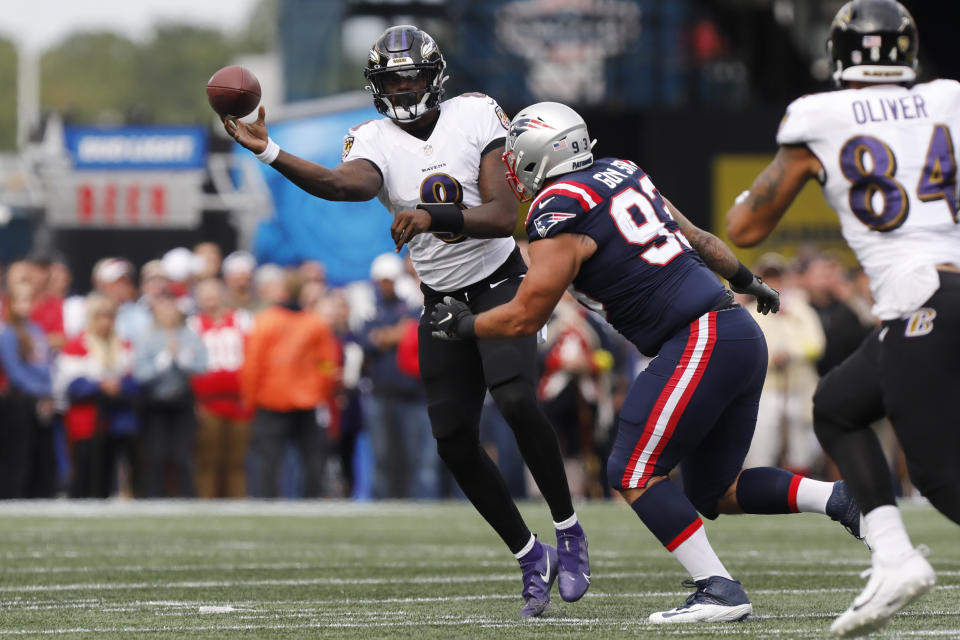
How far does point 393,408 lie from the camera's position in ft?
44.8

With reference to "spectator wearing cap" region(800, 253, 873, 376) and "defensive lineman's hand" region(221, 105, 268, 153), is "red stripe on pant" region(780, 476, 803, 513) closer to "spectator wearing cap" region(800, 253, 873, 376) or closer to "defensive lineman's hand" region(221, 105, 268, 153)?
"defensive lineman's hand" region(221, 105, 268, 153)

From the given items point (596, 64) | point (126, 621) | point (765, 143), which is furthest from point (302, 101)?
point (126, 621)

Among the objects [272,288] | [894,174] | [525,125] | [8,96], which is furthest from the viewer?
[8,96]

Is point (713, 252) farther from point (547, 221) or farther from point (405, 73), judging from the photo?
point (405, 73)

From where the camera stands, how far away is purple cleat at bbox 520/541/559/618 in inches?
233

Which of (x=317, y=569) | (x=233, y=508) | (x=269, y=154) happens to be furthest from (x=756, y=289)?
(x=233, y=508)

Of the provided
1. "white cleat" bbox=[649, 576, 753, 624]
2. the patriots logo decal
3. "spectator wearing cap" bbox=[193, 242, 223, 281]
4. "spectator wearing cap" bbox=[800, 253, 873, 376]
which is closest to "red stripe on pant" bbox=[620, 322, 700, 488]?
"white cleat" bbox=[649, 576, 753, 624]

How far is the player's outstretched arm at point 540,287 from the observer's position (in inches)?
215

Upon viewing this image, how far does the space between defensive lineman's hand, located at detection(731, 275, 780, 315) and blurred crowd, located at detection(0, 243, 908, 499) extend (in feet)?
24.6

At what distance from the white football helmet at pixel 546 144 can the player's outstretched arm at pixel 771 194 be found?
768 millimetres

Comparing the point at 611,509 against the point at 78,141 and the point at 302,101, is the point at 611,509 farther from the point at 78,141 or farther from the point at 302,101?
the point at 78,141

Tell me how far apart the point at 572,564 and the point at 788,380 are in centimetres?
819

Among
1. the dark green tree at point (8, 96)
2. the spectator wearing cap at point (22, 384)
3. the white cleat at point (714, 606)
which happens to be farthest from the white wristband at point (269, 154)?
the dark green tree at point (8, 96)

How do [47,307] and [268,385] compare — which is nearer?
[268,385]
